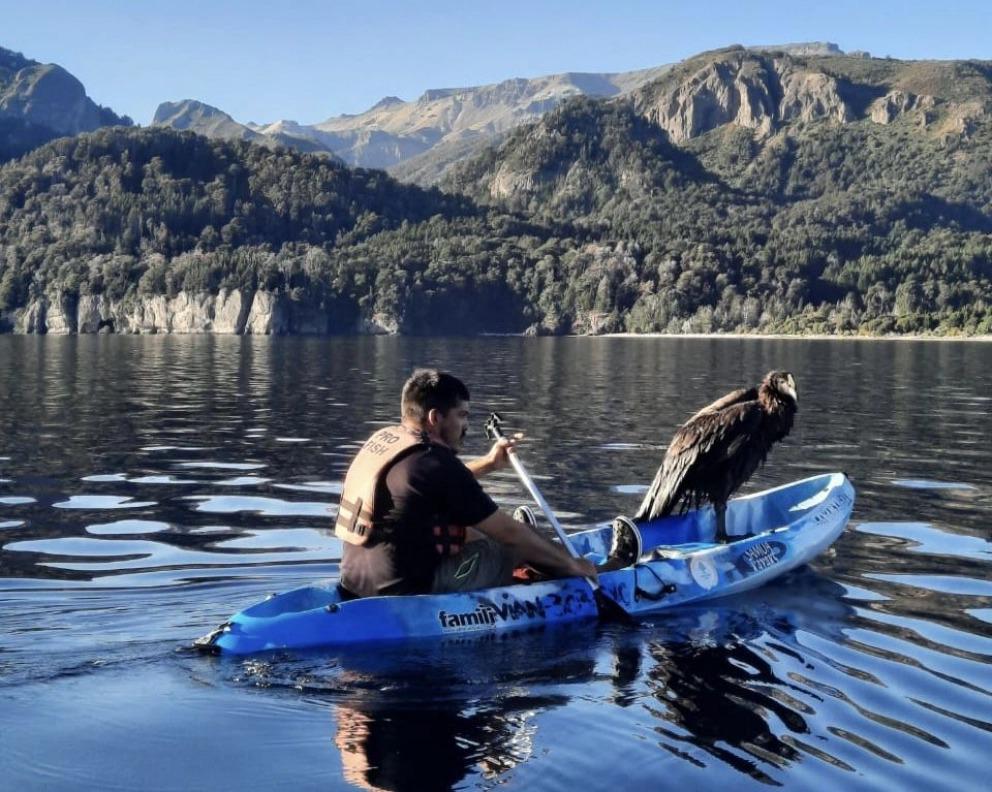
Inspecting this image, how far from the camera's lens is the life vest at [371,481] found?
1039 centimetres

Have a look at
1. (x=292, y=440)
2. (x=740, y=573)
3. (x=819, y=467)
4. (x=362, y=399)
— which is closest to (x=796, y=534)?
(x=740, y=573)

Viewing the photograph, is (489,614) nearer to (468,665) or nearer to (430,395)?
(468,665)

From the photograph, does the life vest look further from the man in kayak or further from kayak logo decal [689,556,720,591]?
kayak logo decal [689,556,720,591]

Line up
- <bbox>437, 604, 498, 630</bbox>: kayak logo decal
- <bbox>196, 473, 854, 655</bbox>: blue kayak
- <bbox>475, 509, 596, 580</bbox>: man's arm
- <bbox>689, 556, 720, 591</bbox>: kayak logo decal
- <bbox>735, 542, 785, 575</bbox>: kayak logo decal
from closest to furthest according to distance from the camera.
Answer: <bbox>196, 473, 854, 655</bbox>: blue kayak
<bbox>475, 509, 596, 580</bbox>: man's arm
<bbox>437, 604, 498, 630</bbox>: kayak logo decal
<bbox>689, 556, 720, 591</bbox>: kayak logo decal
<bbox>735, 542, 785, 575</bbox>: kayak logo decal

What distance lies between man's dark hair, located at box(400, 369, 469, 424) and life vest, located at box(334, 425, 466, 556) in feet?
0.59

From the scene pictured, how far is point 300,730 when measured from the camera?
8797 millimetres

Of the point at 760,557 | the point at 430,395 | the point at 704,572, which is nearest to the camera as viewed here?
the point at 430,395

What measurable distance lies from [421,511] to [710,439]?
4814 millimetres

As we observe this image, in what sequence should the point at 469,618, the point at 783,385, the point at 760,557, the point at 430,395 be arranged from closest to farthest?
the point at 430,395 < the point at 469,618 < the point at 760,557 < the point at 783,385

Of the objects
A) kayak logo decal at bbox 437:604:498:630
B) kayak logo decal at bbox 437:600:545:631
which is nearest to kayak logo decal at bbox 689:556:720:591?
kayak logo decal at bbox 437:600:545:631

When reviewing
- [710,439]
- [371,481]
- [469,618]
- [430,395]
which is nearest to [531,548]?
[469,618]

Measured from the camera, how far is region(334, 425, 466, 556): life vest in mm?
10391

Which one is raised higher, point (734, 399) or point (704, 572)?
point (734, 399)

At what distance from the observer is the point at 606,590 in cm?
1226
